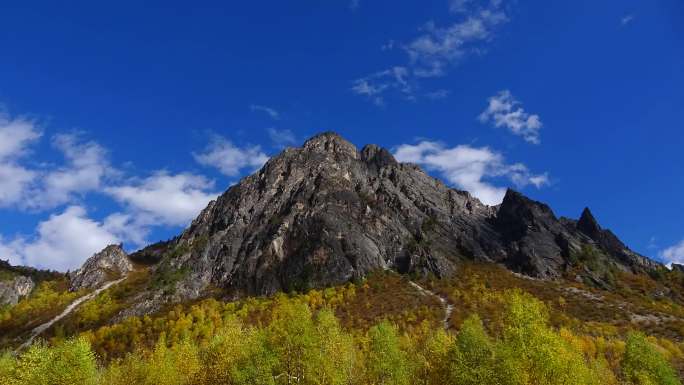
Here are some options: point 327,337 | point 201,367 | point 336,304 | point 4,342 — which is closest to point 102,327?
point 4,342

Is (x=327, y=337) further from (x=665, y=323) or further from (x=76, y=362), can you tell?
(x=665, y=323)

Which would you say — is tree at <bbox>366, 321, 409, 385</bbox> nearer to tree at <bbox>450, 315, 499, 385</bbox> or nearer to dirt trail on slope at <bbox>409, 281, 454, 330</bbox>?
tree at <bbox>450, 315, 499, 385</bbox>

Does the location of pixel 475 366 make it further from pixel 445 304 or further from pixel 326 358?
pixel 445 304

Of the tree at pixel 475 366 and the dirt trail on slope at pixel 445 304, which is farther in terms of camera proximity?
the dirt trail on slope at pixel 445 304

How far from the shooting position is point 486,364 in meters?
43.2

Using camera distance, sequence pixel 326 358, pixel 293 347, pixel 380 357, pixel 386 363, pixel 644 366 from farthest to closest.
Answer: pixel 644 366
pixel 380 357
pixel 386 363
pixel 293 347
pixel 326 358

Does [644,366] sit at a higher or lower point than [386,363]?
higher

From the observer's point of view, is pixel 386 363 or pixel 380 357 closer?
pixel 386 363

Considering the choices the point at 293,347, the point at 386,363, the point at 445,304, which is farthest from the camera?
the point at 445,304

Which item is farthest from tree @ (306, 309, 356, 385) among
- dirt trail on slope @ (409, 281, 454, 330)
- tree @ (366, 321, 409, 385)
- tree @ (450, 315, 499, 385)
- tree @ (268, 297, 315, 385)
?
dirt trail on slope @ (409, 281, 454, 330)

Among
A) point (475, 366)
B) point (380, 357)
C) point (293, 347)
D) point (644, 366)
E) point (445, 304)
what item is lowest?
point (475, 366)

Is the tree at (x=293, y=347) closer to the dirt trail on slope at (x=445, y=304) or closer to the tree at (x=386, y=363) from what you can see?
the tree at (x=386, y=363)

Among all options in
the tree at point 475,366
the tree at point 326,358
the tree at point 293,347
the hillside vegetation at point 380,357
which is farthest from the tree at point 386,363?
the tree at point 475,366

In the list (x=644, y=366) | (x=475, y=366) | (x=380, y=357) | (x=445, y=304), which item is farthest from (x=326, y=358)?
(x=445, y=304)
